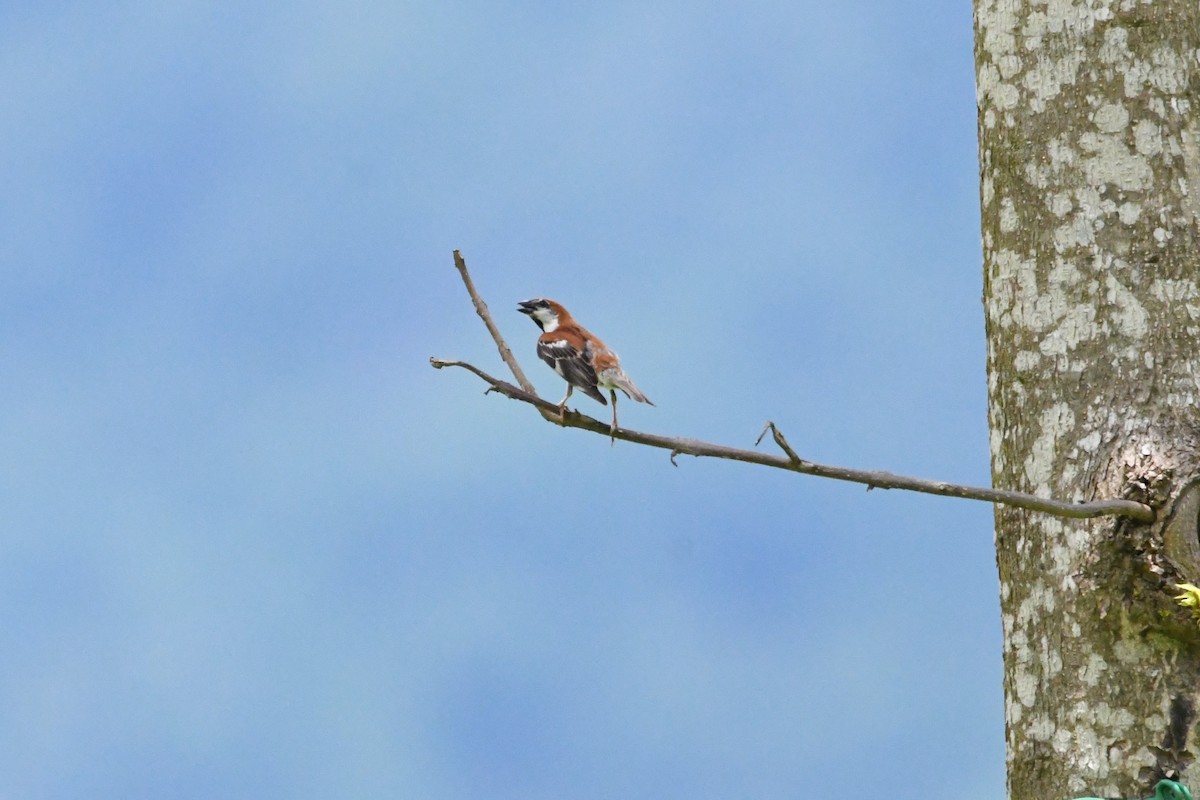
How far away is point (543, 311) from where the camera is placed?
255 inches

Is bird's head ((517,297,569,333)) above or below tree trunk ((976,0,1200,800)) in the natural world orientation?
above

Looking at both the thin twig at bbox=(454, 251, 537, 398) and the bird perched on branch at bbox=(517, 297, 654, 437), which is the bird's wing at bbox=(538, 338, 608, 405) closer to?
the bird perched on branch at bbox=(517, 297, 654, 437)

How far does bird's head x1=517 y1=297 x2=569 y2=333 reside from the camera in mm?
6291

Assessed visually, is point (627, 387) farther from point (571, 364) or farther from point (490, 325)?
point (490, 325)

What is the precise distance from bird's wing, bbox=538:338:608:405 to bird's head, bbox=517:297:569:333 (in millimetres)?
797

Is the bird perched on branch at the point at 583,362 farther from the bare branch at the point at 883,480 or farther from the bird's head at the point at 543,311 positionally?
the bare branch at the point at 883,480

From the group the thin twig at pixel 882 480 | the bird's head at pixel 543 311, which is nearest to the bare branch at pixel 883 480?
the thin twig at pixel 882 480

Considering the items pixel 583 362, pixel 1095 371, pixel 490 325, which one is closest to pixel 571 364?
pixel 583 362

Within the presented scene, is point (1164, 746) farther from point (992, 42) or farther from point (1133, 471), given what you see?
point (992, 42)

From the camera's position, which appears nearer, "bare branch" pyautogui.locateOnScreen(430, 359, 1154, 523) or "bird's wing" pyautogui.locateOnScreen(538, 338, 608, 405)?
"bare branch" pyautogui.locateOnScreen(430, 359, 1154, 523)

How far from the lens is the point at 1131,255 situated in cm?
398

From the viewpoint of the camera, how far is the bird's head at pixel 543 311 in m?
6.29

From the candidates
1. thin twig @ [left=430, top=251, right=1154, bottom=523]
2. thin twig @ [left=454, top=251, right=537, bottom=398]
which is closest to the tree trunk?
thin twig @ [left=430, top=251, right=1154, bottom=523]

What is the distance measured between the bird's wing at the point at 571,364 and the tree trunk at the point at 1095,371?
1513 millimetres
